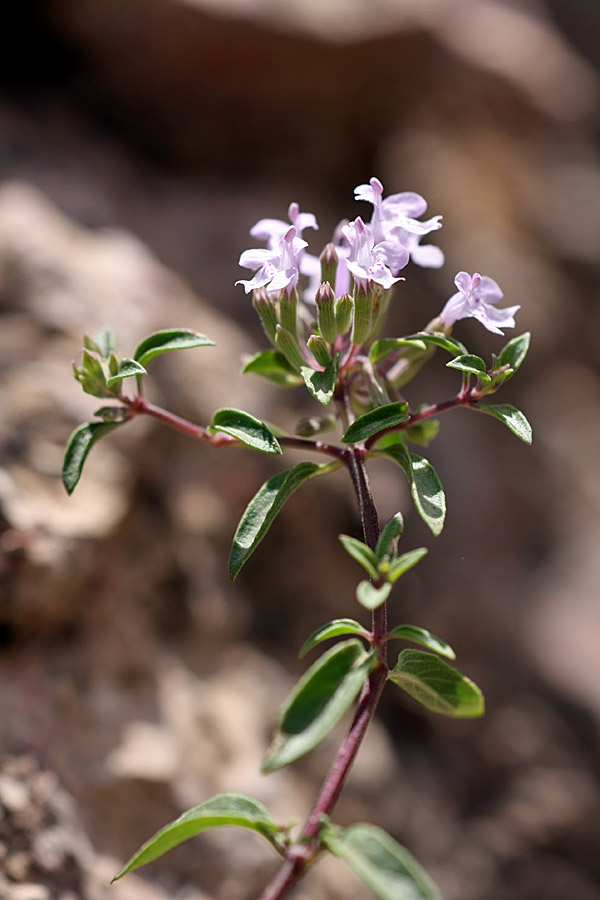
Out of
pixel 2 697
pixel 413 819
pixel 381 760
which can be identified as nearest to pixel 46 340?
pixel 2 697

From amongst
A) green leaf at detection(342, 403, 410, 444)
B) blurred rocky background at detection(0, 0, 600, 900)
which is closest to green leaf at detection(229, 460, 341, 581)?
green leaf at detection(342, 403, 410, 444)

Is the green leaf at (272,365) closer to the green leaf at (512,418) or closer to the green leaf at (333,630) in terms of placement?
the green leaf at (512,418)

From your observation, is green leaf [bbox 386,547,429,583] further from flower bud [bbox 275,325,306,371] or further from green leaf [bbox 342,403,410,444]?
flower bud [bbox 275,325,306,371]

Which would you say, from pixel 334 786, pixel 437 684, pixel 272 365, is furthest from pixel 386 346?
pixel 334 786

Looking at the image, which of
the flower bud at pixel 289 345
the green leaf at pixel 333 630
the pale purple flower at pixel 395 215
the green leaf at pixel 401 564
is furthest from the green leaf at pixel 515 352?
the green leaf at pixel 333 630

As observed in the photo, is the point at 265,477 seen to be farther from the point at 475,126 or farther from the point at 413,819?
the point at 475,126

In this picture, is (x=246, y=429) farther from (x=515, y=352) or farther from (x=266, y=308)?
(x=515, y=352)
